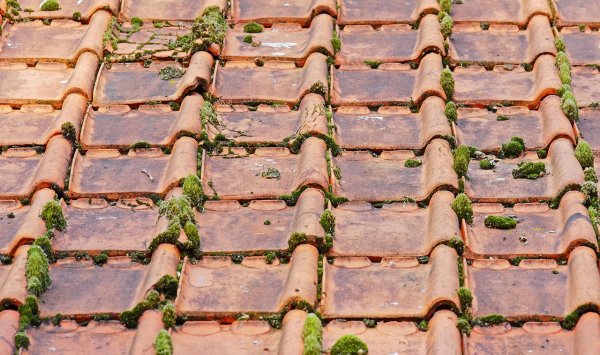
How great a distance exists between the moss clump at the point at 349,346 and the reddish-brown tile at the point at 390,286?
0.29m

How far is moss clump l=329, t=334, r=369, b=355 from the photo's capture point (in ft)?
19.7

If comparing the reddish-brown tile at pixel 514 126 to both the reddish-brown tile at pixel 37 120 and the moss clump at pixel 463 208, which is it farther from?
the reddish-brown tile at pixel 37 120

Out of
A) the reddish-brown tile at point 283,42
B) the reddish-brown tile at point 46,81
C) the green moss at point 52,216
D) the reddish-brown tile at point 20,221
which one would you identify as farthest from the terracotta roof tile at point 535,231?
the reddish-brown tile at point 46,81

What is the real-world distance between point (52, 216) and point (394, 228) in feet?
7.24

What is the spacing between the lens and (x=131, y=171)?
7.61 m

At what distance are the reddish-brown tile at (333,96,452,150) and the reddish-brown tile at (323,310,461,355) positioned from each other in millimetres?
1857

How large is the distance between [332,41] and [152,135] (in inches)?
72.2

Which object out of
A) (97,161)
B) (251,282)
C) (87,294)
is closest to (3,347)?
(87,294)

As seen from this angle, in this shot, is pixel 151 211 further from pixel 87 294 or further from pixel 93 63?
pixel 93 63

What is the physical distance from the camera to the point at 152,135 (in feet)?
26.1

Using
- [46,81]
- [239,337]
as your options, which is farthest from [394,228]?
[46,81]

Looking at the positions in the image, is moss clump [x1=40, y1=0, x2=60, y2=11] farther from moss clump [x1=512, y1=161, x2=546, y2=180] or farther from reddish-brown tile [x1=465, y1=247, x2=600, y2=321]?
reddish-brown tile [x1=465, y1=247, x2=600, y2=321]

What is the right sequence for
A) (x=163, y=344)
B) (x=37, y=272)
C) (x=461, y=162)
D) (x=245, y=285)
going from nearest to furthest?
1. (x=163, y=344)
2. (x=37, y=272)
3. (x=245, y=285)
4. (x=461, y=162)

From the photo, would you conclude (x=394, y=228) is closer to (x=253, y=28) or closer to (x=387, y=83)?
(x=387, y=83)
